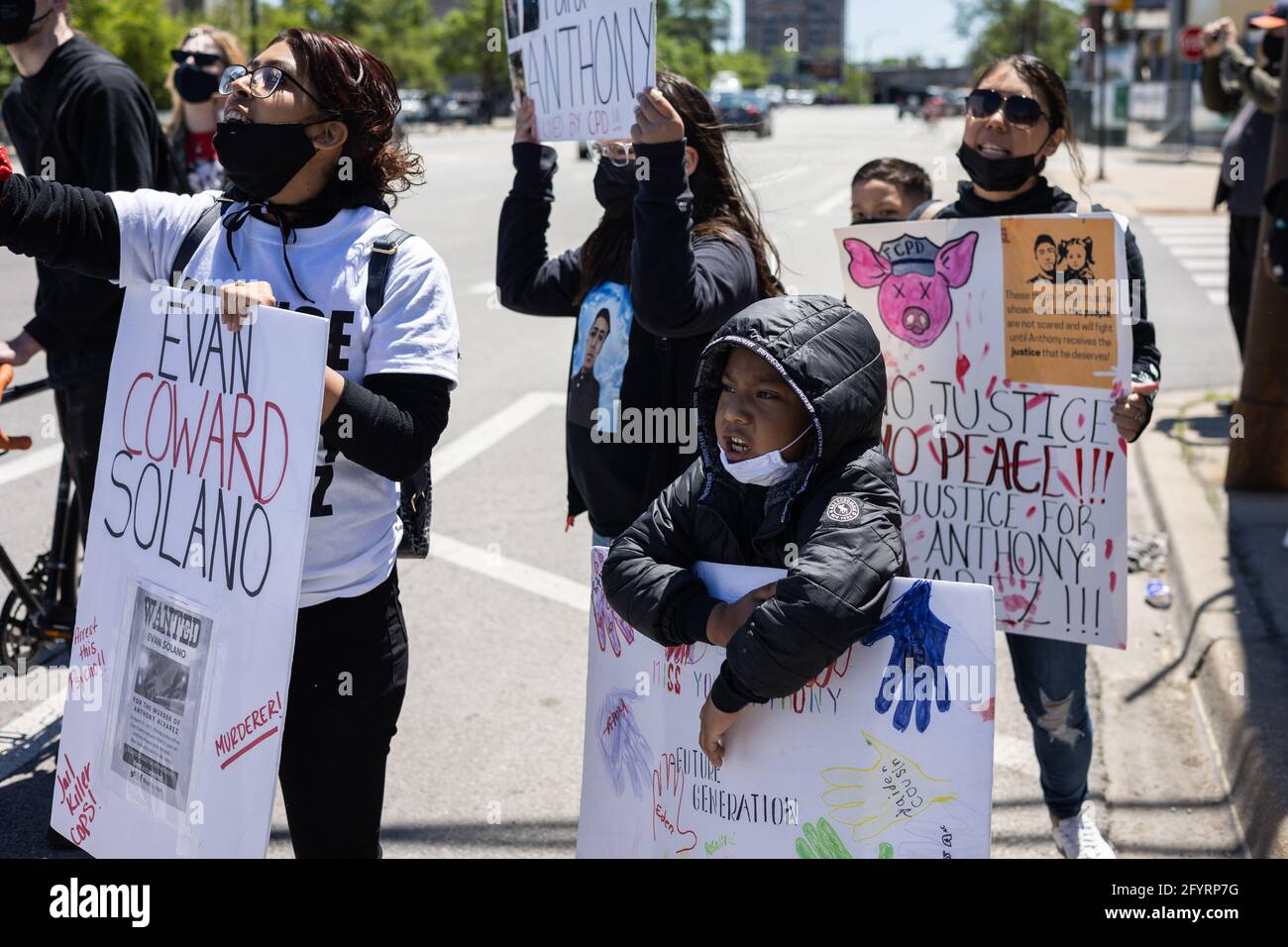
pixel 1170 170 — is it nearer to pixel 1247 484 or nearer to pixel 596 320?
pixel 1247 484

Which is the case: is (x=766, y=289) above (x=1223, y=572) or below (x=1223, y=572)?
above

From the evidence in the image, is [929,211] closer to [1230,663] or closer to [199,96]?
[1230,663]

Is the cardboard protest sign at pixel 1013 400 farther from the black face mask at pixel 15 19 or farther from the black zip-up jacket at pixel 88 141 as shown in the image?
the black face mask at pixel 15 19

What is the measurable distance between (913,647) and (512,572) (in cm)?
374

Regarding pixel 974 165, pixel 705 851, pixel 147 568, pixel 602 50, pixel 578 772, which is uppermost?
pixel 602 50

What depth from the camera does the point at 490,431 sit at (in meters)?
8.05

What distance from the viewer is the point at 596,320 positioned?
3273mm

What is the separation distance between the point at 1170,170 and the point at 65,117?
104ft

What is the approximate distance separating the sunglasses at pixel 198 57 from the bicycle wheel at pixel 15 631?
7.38 feet

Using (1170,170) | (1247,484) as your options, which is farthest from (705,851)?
(1170,170)

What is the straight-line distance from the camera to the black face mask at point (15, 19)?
3729 millimetres

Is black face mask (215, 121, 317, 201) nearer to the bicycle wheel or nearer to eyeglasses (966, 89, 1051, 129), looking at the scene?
eyeglasses (966, 89, 1051, 129)

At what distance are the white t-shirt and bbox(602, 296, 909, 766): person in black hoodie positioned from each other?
46cm

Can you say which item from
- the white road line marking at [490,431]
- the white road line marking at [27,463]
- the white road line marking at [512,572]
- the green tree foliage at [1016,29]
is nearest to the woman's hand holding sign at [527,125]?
the white road line marking at [512,572]
